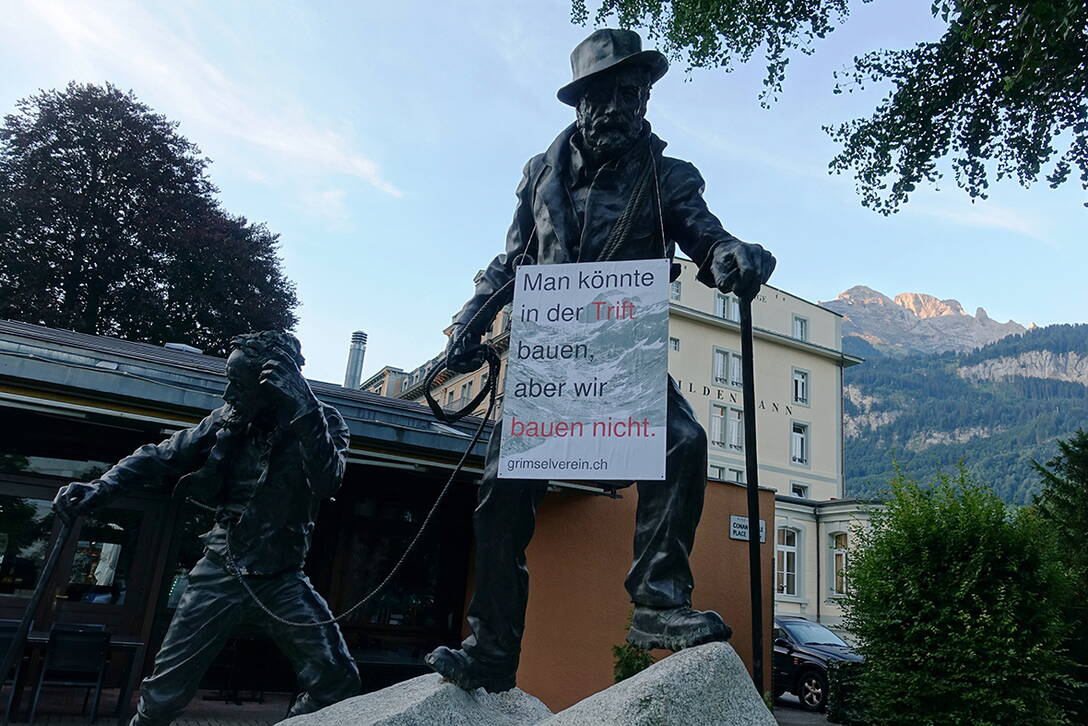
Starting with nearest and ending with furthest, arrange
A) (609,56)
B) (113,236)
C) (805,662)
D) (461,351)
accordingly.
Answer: (609,56) < (461,351) < (805,662) < (113,236)

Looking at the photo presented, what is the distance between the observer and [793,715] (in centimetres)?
1330

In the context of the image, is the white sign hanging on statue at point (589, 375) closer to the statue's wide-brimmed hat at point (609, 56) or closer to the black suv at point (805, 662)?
the statue's wide-brimmed hat at point (609, 56)

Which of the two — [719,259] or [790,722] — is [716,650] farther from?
[790,722]

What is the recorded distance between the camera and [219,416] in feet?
13.1

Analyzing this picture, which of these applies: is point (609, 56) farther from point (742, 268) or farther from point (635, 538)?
point (635, 538)

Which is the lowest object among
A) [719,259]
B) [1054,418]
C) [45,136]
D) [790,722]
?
[790,722]

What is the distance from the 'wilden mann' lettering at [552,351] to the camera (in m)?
3.08

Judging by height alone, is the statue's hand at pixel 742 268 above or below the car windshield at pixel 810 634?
above

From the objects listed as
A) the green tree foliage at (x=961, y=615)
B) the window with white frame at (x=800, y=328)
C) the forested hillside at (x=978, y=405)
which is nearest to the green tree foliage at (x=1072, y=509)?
the green tree foliage at (x=961, y=615)

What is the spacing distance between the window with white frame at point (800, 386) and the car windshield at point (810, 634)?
23306 mm

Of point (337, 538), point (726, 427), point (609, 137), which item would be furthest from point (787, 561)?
point (609, 137)

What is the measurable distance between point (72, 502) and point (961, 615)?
824cm

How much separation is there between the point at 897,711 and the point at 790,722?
3.38 metres

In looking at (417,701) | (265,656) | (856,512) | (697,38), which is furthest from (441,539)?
(856,512)
